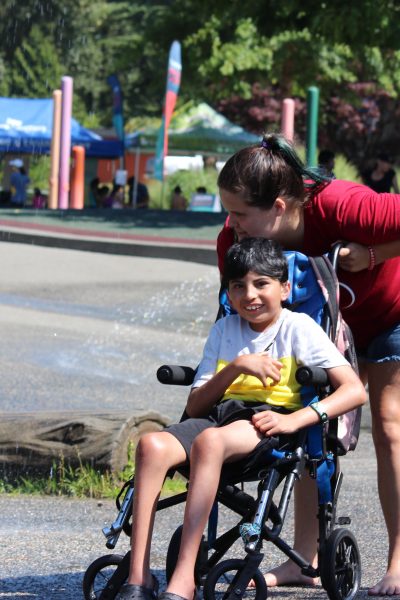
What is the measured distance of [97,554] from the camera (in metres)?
4.93

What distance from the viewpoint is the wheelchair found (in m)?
3.64

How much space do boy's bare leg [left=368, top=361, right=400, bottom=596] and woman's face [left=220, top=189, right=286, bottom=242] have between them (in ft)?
2.24

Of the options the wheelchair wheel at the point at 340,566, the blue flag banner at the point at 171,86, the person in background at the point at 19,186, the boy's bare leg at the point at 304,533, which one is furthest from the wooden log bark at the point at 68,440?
the person in background at the point at 19,186

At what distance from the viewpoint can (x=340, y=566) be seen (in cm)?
408

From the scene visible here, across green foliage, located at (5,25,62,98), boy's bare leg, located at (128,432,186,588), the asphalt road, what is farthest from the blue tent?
boy's bare leg, located at (128,432,186,588)

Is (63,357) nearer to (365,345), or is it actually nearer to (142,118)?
(365,345)

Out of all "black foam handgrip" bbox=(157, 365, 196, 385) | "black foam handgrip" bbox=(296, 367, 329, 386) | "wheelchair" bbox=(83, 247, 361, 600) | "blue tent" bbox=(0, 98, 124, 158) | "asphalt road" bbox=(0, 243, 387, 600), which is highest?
"blue tent" bbox=(0, 98, 124, 158)

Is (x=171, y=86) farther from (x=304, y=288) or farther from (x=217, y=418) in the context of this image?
(x=217, y=418)

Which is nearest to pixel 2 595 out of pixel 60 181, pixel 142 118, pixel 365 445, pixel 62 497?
pixel 62 497

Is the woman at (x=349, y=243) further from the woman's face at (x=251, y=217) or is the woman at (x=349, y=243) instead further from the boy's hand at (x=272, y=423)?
the boy's hand at (x=272, y=423)

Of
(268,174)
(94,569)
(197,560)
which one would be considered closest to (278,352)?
(268,174)

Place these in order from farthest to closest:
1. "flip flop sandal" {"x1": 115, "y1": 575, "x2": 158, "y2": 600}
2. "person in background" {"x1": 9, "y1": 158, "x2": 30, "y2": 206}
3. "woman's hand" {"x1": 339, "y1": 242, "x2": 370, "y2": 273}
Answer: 1. "person in background" {"x1": 9, "y1": 158, "x2": 30, "y2": 206}
2. "woman's hand" {"x1": 339, "y1": 242, "x2": 370, "y2": 273}
3. "flip flop sandal" {"x1": 115, "y1": 575, "x2": 158, "y2": 600}

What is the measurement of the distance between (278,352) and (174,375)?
1.08 ft

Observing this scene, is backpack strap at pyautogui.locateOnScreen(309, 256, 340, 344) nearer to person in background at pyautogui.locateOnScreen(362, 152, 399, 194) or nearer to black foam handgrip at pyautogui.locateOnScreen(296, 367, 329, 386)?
black foam handgrip at pyautogui.locateOnScreen(296, 367, 329, 386)
